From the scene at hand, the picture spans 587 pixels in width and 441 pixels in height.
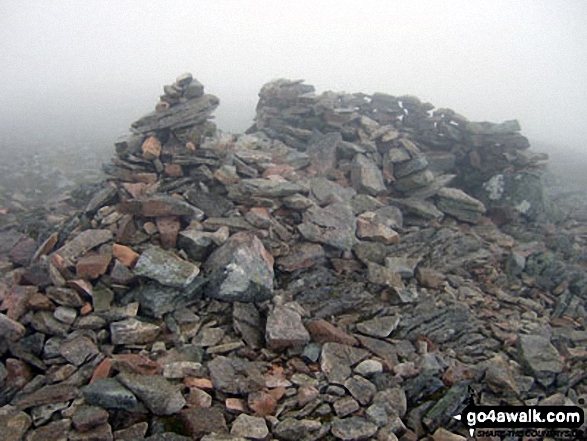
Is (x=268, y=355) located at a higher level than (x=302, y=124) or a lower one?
lower

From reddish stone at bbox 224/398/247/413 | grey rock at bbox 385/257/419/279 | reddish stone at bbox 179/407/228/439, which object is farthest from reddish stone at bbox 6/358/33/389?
grey rock at bbox 385/257/419/279

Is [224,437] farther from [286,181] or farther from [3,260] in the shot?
A: [3,260]

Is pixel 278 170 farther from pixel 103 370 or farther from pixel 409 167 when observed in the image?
pixel 103 370

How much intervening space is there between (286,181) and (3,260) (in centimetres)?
957

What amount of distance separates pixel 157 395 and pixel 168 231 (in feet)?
16.4

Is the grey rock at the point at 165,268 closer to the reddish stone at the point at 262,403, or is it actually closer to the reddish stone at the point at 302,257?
the reddish stone at the point at 302,257

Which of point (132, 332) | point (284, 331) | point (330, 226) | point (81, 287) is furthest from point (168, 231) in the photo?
point (330, 226)

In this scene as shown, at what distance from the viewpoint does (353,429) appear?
816cm

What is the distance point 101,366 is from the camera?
895 centimetres

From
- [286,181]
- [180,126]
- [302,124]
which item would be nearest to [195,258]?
[286,181]

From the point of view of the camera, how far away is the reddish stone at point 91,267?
1063 cm

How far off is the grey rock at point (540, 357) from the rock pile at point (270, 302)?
0.04m

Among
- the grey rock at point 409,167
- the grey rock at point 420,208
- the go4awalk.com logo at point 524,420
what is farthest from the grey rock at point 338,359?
the grey rock at point 409,167

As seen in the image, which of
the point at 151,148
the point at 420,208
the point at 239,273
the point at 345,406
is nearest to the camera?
the point at 345,406
